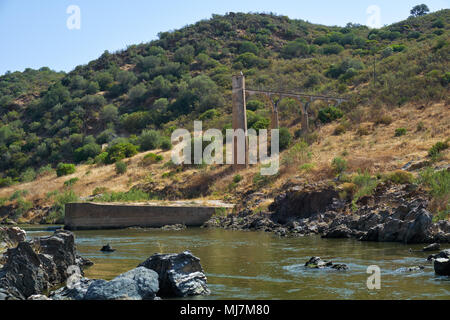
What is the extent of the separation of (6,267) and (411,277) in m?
9.08

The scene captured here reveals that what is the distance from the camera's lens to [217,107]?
65438 millimetres

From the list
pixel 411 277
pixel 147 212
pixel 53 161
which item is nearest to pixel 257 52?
pixel 53 161

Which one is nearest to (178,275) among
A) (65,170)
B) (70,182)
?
(70,182)

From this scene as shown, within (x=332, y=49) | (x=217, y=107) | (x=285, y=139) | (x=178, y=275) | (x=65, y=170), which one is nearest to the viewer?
(x=178, y=275)

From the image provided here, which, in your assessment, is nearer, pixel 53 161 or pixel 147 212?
pixel 147 212

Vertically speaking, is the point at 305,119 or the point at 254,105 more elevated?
the point at 254,105

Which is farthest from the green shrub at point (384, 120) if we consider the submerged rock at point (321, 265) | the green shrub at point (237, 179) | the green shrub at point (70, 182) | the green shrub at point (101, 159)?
the submerged rock at point (321, 265)

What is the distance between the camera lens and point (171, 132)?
60312 millimetres

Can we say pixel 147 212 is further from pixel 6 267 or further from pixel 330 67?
pixel 330 67

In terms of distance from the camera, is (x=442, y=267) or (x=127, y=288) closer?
(x=127, y=288)

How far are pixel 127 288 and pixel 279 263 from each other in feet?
22.0

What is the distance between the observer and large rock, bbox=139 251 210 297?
37.1ft

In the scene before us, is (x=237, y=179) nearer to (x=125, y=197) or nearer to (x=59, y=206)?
(x=125, y=197)

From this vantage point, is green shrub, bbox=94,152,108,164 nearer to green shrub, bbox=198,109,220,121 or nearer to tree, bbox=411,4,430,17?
green shrub, bbox=198,109,220,121
